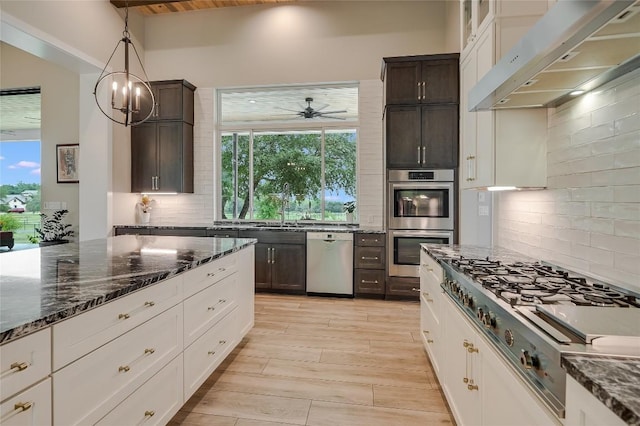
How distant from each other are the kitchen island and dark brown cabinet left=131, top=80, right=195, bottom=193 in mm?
2685

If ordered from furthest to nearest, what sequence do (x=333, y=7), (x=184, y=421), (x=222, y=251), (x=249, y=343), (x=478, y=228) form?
1. (x=333, y=7)
2. (x=478, y=228)
3. (x=249, y=343)
4. (x=222, y=251)
5. (x=184, y=421)

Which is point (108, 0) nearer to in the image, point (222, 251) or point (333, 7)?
point (333, 7)

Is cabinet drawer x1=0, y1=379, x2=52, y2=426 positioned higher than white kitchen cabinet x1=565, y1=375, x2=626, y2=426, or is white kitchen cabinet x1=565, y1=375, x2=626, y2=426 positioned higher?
white kitchen cabinet x1=565, y1=375, x2=626, y2=426

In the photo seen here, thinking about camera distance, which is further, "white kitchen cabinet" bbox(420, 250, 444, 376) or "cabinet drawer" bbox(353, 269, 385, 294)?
"cabinet drawer" bbox(353, 269, 385, 294)

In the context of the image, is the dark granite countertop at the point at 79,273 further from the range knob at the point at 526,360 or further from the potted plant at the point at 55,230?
the potted plant at the point at 55,230

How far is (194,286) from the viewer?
1.98 meters

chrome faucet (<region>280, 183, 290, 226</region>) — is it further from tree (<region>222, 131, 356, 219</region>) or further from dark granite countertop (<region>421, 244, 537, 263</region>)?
dark granite countertop (<region>421, 244, 537, 263</region>)

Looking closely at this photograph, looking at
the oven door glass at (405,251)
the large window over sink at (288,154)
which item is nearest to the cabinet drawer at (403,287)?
the oven door glass at (405,251)

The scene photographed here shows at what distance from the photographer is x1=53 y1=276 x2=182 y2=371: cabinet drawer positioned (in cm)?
109

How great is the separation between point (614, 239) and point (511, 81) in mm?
846

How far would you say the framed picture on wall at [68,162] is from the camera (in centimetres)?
526

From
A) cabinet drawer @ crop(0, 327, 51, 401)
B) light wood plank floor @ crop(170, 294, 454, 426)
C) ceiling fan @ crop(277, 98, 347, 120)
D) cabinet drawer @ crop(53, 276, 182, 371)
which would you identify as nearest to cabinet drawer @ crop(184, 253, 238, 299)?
cabinet drawer @ crop(53, 276, 182, 371)

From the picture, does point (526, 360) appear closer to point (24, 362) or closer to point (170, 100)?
point (24, 362)

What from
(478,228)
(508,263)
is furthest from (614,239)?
(478,228)
